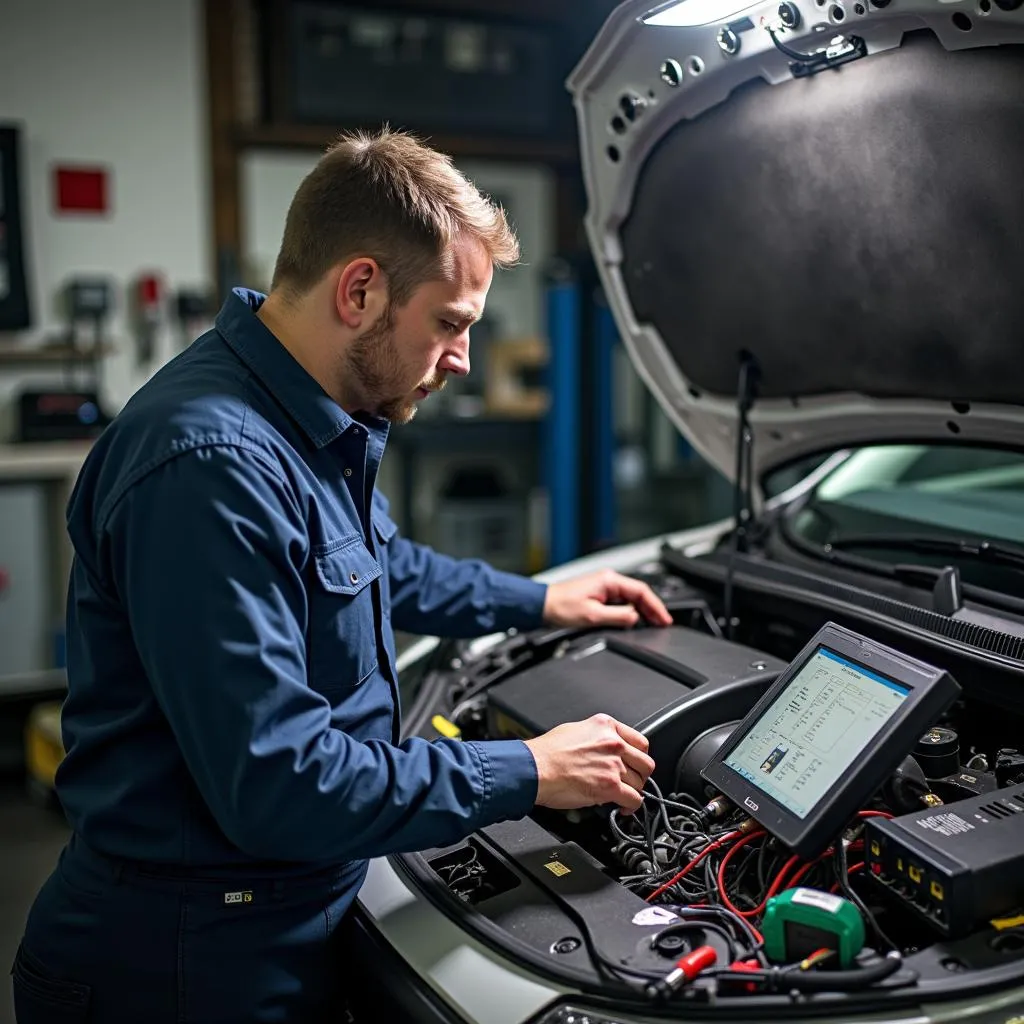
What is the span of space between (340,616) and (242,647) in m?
0.21

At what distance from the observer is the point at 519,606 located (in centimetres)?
193

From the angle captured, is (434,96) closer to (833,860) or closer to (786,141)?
(786,141)

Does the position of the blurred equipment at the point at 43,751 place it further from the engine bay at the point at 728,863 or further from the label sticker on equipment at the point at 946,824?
the label sticker on equipment at the point at 946,824

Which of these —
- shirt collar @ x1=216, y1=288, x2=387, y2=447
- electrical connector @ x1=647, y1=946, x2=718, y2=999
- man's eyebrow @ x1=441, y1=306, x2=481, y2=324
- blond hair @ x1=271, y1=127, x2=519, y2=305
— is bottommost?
electrical connector @ x1=647, y1=946, x2=718, y2=999

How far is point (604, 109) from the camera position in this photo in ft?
6.00

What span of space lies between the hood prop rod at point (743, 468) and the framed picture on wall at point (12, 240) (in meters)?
3.34

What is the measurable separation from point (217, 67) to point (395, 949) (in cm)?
439

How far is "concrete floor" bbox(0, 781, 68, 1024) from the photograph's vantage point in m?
Result: 2.65

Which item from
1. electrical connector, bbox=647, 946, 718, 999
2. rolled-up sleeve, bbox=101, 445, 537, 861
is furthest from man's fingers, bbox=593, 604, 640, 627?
electrical connector, bbox=647, 946, 718, 999

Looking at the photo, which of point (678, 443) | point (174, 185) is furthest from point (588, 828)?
point (678, 443)

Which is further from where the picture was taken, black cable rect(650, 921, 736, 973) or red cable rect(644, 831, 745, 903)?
red cable rect(644, 831, 745, 903)

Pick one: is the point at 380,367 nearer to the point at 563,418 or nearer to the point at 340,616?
the point at 340,616

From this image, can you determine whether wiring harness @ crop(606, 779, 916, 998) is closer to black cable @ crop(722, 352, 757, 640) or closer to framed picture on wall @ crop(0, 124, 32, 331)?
black cable @ crop(722, 352, 757, 640)

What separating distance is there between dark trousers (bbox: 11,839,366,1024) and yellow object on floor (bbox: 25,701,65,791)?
231 centimetres
